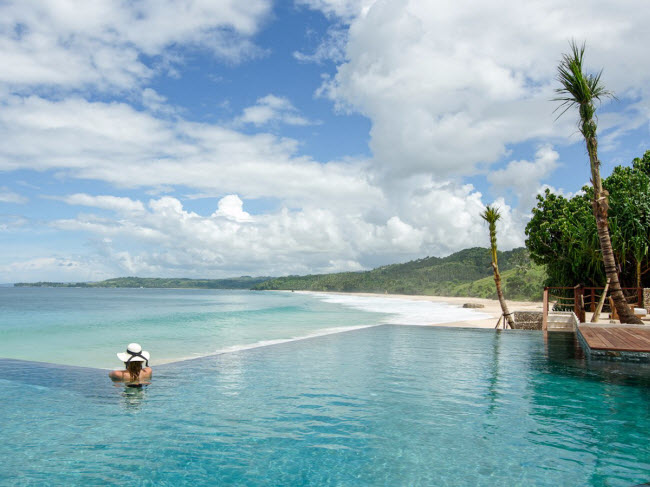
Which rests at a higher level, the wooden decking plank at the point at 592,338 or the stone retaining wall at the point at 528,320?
the wooden decking plank at the point at 592,338

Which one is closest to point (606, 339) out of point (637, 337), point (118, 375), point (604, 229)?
point (637, 337)

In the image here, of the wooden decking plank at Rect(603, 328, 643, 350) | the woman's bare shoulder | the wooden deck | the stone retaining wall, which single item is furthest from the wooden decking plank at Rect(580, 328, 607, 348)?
the woman's bare shoulder

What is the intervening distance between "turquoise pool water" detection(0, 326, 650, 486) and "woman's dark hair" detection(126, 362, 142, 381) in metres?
0.42

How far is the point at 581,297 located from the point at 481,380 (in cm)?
1319

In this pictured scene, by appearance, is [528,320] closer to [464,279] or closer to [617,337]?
[617,337]

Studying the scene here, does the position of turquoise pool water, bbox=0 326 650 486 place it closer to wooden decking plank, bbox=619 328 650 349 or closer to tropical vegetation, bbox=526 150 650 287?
wooden decking plank, bbox=619 328 650 349

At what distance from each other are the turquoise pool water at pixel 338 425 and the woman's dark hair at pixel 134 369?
42cm

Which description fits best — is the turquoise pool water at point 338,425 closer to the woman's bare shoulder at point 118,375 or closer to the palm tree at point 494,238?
the woman's bare shoulder at point 118,375

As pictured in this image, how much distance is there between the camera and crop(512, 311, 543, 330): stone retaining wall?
2499 cm

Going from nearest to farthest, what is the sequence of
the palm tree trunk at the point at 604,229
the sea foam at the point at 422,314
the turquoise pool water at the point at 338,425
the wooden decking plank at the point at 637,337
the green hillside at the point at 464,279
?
the turquoise pool water at the point at 338,425
the wooden decking plank at the point at 637,337
the palm tree trunk at the point at 604,229
the sea foam at the point at 422,314
the green hillside at the point at 464,279

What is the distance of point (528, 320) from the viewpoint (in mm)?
25438

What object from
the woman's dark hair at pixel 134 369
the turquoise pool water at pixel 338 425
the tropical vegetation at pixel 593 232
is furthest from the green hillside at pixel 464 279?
the woman's dark hair at pixel 134 369

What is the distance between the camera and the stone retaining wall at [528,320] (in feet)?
82.0

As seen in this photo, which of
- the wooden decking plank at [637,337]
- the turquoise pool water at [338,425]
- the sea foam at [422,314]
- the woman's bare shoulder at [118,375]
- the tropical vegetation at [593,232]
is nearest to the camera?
the turquoise pool water at [338,425]
